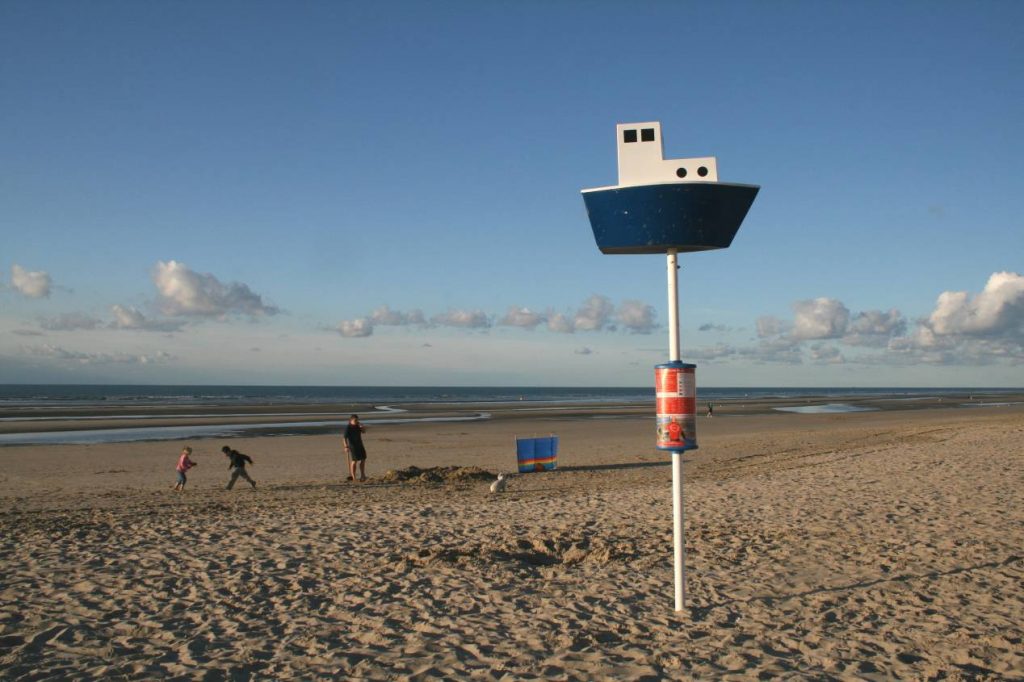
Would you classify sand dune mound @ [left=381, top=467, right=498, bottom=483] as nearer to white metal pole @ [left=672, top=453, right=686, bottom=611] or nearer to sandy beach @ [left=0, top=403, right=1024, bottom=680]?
sandy beach @ [left=0, top=403, right=1024, bottom=680]

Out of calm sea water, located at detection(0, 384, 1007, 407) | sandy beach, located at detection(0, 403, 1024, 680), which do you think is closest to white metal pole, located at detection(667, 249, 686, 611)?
sandy beach, located at detection(0, 403, 1024, 680)

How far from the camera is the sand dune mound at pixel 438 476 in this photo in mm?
16609

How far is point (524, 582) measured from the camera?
24.7 ft

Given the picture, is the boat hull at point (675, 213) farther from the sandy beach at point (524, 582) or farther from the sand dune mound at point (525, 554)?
the sand dune mound at point (525, 554)

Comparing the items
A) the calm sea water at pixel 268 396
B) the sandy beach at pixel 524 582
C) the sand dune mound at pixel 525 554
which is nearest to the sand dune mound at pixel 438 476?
the sandy beach at pixel 524 582

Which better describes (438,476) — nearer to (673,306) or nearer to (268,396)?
(673,306)

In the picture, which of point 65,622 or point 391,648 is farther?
point 65,622

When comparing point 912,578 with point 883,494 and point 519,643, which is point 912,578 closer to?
point 519,643

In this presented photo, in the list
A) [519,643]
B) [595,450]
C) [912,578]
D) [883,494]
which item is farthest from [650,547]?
[595,450]

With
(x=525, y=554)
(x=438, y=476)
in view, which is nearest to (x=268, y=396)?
(x=438, y=476)

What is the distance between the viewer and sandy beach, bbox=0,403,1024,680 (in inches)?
217

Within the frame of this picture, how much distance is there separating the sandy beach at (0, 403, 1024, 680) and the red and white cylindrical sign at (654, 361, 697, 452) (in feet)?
5.11

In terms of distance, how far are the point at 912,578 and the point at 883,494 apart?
208 inches

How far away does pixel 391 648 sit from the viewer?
577 cm
